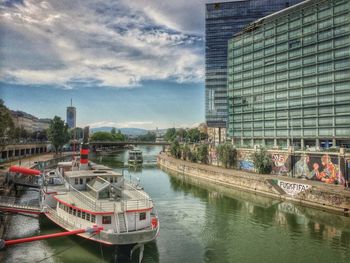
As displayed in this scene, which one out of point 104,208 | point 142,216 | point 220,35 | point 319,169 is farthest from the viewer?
point 220,35

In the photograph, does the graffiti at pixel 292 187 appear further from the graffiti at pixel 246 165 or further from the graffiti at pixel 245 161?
the graffiti at pixel 246 165

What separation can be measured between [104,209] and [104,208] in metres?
0.23

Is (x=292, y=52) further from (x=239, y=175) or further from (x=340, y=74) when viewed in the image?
(x=239, y=175)

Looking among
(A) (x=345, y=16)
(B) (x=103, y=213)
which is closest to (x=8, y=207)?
(B) (x=103, y=213)

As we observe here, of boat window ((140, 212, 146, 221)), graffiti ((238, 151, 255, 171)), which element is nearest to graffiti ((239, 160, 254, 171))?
graffiti ((238, 151, 255, 171))

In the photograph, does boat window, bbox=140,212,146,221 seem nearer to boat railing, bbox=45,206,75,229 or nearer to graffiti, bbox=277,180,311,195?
boat railing, bbox=45,206,75,229

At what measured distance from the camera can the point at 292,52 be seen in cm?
8769

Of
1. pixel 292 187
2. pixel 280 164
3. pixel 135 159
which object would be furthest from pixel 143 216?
pixel 135 159

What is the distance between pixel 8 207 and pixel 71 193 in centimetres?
824

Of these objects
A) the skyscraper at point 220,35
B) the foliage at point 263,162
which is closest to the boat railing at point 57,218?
the foliage at point 263,162

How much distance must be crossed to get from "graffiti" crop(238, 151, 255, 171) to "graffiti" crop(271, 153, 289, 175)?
7.58m

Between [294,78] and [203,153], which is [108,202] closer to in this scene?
[203,153]

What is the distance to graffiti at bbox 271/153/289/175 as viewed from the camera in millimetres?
66188

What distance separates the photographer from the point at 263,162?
69.6m
